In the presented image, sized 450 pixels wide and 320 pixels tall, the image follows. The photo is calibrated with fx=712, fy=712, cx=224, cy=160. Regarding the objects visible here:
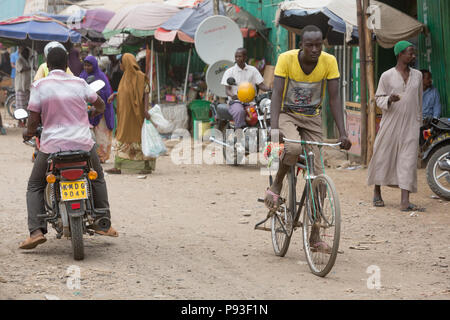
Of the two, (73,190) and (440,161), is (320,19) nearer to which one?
(440,161)

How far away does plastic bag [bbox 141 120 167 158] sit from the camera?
36.6 feet

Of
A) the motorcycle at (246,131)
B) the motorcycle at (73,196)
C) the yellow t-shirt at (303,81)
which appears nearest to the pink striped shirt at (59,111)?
the motorcycle at (73,196)

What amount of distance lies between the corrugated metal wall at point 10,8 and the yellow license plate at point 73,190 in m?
28.4

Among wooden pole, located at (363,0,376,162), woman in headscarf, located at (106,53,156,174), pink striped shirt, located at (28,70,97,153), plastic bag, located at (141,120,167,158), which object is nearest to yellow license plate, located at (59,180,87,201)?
pink striped shirt, located at (28,70,97,153)

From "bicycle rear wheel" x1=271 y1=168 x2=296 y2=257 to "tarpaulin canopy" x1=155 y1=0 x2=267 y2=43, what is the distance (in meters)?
10.5

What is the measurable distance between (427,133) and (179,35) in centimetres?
818

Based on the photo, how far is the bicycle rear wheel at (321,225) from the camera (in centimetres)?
509

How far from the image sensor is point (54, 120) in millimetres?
5875

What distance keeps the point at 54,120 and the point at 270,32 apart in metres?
11.8

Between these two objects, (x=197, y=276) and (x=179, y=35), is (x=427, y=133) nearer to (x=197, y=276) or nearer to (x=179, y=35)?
(x=197, y=276)

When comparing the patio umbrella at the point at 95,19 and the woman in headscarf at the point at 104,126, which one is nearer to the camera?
the woman in headscarf at the point at 104,126

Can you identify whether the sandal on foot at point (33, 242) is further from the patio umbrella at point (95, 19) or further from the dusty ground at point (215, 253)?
the patio umbrella at point (95, 19)

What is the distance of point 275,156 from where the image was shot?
18.8 ft

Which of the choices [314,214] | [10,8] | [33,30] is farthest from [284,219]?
[10,8]
